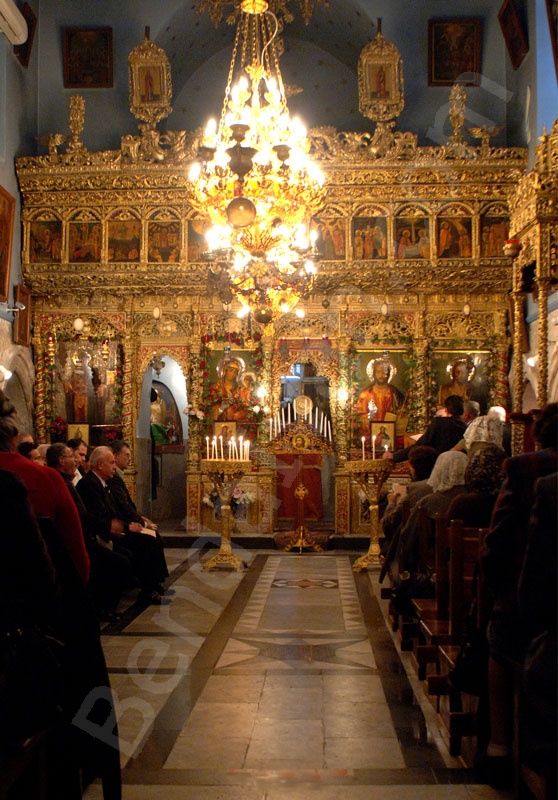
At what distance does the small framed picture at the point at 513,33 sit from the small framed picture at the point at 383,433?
5883mm

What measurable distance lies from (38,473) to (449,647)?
2.47 metres

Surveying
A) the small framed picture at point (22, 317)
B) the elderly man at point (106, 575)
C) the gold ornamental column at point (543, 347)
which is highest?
the small framed picture at point (22, 317)

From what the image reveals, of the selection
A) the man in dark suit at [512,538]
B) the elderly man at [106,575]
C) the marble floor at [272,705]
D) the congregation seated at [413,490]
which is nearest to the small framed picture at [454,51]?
the congregation seated at [413,490]

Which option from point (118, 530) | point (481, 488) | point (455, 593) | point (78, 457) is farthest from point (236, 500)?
point (455, 593)

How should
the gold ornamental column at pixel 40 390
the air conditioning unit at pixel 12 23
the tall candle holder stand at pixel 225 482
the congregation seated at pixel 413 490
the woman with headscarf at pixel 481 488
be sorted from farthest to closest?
the gold ornamental column at pixel 40 390 → the air conditioning unit at pixel 12 23 → the tall candle holder stand at pixel 225 482 → the congregation seated at pixel 413 490 → the woman with headscarf at pixel 481 488

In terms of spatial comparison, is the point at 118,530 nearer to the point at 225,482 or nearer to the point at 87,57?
the point at 225,482

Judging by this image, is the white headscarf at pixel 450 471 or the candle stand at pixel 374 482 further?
the candle stand at pixel 374 482

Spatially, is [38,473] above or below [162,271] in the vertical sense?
below

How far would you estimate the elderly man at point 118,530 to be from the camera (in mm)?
7867

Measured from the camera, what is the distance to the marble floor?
4.04m

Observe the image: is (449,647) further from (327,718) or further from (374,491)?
(374,491)

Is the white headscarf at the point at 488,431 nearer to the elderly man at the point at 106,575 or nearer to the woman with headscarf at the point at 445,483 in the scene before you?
the woman with headscarf at the point at 445,483

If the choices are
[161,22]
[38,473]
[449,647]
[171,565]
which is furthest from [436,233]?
[38,473]

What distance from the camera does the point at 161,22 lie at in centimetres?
1424
